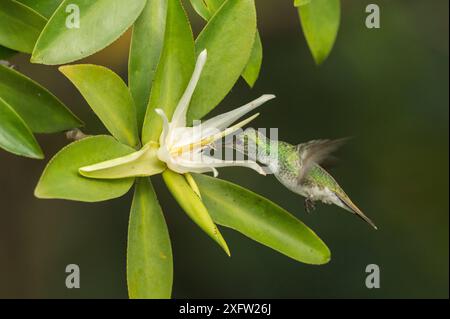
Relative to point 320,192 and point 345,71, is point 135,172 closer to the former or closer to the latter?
point 320,192

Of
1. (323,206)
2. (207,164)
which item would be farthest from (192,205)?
(323,206)

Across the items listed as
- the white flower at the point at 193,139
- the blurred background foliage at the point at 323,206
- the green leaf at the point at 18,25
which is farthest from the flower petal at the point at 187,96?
the blurred background foliage at the point at 323,206

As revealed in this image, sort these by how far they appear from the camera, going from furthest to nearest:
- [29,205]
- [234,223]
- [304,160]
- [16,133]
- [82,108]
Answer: [29,205] → [82,108] → [304,160] → [234,223] → [16,133]

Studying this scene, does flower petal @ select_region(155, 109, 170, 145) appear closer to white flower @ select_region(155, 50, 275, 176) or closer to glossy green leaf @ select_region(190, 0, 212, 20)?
white flower @ select_region(155, 50, 275, 176)

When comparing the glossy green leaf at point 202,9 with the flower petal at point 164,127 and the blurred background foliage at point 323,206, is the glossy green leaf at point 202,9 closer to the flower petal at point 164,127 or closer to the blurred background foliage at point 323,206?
the flower petal at point 164,127

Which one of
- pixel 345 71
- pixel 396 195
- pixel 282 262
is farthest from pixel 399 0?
pixel 282 262

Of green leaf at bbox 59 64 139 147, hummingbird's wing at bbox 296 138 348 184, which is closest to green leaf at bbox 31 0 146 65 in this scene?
green leaf at bbox 59 64 139 147
